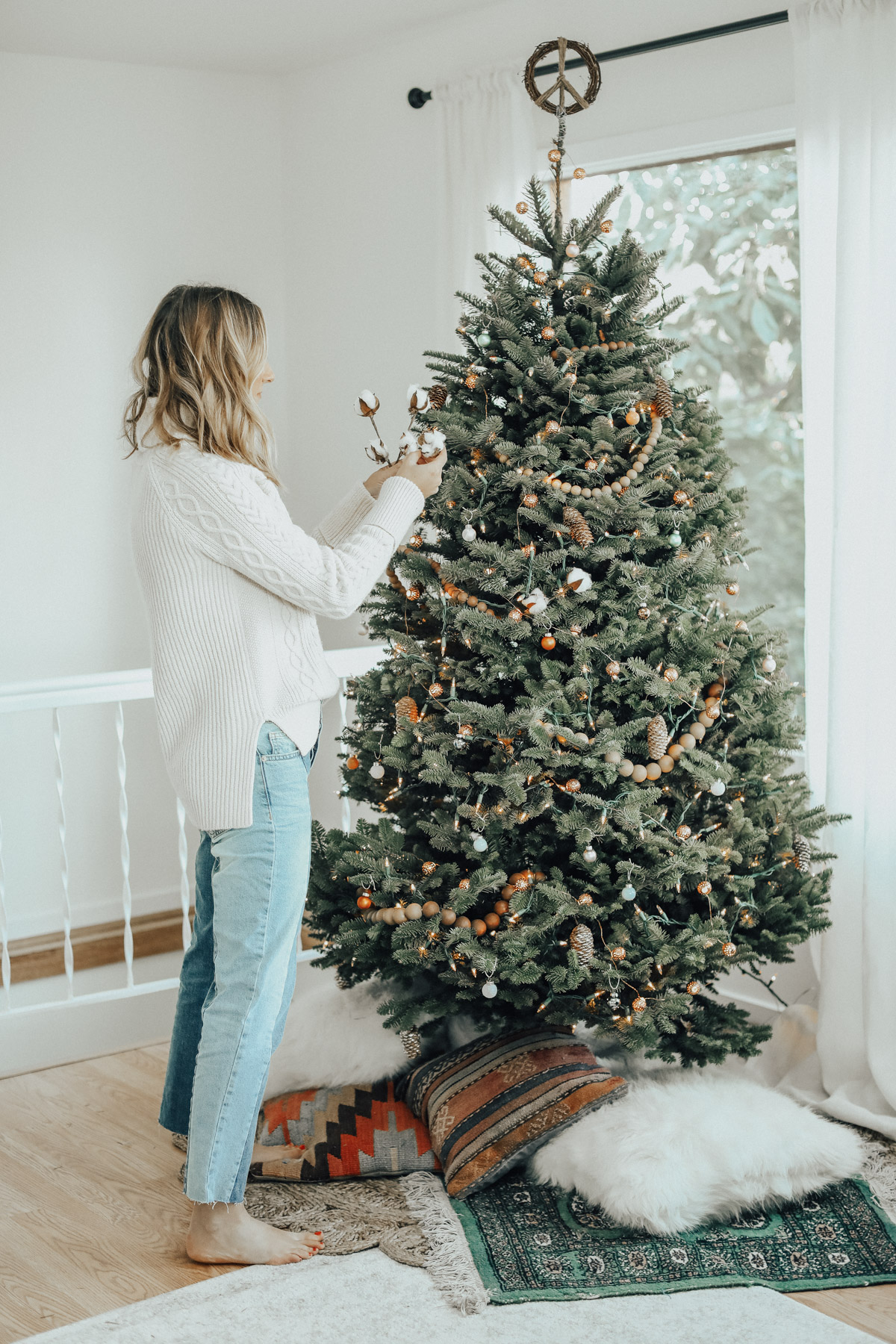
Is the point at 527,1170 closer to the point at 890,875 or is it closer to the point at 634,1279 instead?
the point at 634,1279

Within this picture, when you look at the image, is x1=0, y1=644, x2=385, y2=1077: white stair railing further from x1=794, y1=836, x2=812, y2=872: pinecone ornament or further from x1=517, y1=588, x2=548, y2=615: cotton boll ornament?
x1=794, y1=836, x2=812, y2=872: pinecone ornament

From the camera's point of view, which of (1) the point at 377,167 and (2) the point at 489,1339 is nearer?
(2) the point at 489,1339

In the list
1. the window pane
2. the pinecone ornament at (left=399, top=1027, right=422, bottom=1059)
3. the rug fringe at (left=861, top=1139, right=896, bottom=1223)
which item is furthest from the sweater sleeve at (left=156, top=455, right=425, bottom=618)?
the window pane

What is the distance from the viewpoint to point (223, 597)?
175 cm

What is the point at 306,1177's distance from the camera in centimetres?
211

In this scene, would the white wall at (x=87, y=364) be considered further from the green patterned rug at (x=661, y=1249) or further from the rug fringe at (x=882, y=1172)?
the rug fringe at (x=882, y=1172)

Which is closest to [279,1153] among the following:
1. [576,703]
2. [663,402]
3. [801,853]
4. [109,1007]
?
[576,703]

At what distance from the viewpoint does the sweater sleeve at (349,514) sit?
2.01 meters

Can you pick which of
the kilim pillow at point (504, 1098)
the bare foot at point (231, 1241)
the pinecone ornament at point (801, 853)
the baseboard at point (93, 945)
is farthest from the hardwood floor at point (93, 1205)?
the baseboard at point (93, 945)

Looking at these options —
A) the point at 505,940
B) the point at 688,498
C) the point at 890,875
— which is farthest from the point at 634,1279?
the point at 688,498

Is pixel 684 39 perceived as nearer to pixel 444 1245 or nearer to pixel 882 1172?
pixel 882 1172

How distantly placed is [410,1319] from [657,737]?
964mm

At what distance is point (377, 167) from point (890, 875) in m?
2.65

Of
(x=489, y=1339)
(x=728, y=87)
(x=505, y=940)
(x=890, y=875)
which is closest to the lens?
(x=489, y=1339)
